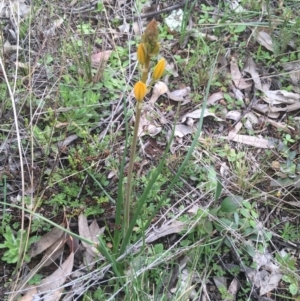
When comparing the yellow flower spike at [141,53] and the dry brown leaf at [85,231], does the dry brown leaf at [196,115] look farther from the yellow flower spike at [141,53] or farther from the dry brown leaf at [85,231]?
the yellow flower spike at [141,53]

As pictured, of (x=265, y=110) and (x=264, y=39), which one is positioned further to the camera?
(x=264, y=39)

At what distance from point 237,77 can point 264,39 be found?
1.10 feet

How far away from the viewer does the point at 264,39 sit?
2.79 m

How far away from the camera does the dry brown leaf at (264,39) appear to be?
9.07ft

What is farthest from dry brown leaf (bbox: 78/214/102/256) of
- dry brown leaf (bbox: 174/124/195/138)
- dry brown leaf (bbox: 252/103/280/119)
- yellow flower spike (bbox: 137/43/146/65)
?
dry brown leaf (bbox: 252/103/280/119)

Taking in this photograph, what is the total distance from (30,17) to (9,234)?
1.20m

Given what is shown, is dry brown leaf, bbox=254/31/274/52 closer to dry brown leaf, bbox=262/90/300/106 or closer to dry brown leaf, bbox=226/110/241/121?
dry brown leaf, bbox=262/90/300/106

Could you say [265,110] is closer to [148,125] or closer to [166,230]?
[148,125]

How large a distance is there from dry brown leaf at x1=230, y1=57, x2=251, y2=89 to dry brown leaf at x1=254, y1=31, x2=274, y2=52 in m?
0.23

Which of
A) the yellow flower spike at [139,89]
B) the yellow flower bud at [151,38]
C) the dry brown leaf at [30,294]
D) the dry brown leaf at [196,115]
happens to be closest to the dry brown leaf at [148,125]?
the dry brown leaf at [196,115]

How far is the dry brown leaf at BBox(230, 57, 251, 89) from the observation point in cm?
263

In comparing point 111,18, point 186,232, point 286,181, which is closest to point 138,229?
point 186,232

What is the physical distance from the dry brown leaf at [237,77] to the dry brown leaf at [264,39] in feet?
0.74

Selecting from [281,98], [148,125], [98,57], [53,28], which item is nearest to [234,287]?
[148,125]
